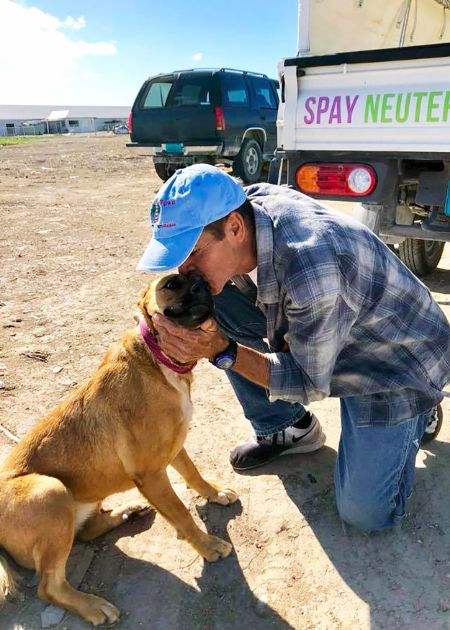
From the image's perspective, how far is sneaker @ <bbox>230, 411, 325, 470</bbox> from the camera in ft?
9.05

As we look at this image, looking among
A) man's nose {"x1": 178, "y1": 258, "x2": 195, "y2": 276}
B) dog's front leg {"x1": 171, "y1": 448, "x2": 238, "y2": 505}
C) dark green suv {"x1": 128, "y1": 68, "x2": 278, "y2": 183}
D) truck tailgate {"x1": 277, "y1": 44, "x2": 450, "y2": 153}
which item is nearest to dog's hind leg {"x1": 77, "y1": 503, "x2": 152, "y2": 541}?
dog's front leg {"x1": 171, "y1": 448, "x2": 238, "y2": 505}

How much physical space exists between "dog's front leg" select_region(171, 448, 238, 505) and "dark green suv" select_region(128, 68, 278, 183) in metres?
8.70

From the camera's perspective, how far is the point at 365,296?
2.03 metres

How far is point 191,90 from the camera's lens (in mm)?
10266

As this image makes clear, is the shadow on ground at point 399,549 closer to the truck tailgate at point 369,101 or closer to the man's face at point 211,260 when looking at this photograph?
the man's face at point 211,260

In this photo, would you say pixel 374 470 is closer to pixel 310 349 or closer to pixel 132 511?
pixel 310 349

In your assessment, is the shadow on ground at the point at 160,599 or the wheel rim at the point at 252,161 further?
the wheel rim at the point at 252,161

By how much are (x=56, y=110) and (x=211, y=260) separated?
334ft

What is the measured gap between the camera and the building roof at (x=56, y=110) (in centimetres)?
8412

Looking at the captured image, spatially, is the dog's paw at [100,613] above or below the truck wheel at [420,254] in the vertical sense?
below

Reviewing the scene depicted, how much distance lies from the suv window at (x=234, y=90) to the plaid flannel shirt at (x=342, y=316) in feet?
A: 28.9

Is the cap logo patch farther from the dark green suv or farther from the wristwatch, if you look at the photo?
the dark green suv

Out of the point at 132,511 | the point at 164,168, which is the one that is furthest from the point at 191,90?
the point at 132,511

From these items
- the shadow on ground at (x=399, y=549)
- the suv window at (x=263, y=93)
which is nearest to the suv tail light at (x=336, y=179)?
the shadow on ground at (x=399, y=549)
